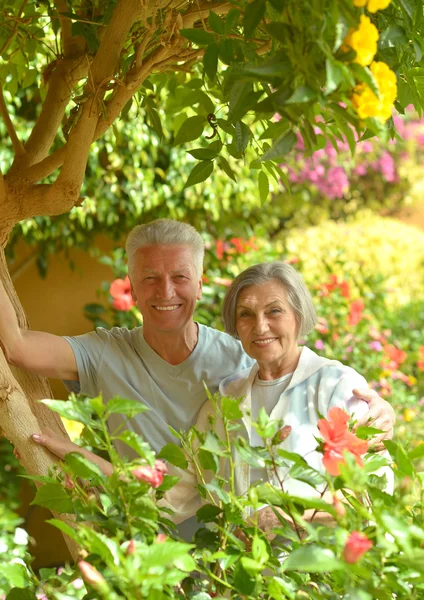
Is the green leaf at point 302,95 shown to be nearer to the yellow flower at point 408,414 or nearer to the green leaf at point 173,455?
the green leaf at point 173,455

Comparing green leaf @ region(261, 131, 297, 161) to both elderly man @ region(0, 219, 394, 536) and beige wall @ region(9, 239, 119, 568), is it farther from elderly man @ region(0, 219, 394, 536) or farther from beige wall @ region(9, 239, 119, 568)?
beige wall @ region(9, 239, 119, 568)

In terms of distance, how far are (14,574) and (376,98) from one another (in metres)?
0.81

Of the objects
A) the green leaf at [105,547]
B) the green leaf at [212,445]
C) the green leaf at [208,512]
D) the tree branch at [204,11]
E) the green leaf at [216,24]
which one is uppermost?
the tree branch at [204,11]

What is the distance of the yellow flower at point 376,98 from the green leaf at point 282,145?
0.09 m

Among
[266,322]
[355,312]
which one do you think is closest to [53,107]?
[266,322]

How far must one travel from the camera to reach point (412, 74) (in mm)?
1345

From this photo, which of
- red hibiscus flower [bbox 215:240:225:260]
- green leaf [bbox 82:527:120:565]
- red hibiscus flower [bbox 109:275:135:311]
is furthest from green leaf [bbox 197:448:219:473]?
red hibiscus flower [bbox 215:240:225:260]

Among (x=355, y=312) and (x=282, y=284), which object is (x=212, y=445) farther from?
(x=355, y=312)

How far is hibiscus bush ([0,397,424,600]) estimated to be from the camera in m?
0.91

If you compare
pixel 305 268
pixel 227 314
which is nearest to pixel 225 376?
pixel 227 314

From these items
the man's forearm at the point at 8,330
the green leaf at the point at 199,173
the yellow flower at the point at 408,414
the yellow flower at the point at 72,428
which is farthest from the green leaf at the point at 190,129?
the yellow flower at the point at 408,414

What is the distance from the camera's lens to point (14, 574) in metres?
1.09

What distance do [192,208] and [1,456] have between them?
174 centimetres

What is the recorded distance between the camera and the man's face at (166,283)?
2.13m
